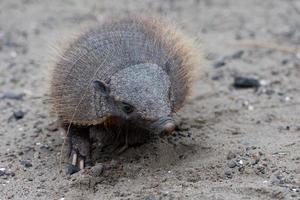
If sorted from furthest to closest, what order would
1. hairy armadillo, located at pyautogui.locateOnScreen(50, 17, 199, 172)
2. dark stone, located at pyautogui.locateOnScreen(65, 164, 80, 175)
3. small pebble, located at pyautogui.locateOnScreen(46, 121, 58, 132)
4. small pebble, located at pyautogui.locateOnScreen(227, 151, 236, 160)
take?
1. small pebble, located at pyautogui.locateOnScreen(46, 121, 58, 132)
2. dark stone, located at pyautogui.locateOnScreen(65, 164, 80, 175)
3. small pebble, located at pyautogui.locateOnScreen(227, 151, 236, 160)
4. hairy armadillo, located at pyautogui.locateOnScreen(50, 17, 199, 172)

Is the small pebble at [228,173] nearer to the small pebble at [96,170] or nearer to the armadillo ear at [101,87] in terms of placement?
the small pebble at [96,170]

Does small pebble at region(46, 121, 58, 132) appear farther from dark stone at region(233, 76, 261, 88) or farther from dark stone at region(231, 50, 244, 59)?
dark stone at region(231, 50, 244, 59)

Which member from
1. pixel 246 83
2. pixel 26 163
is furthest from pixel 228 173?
pixel 246 83

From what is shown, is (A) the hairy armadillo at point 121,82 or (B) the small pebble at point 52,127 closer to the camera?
(A) the hairy armadillo at point 121,82

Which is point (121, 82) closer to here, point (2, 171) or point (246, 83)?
Answer: point (2, 171)

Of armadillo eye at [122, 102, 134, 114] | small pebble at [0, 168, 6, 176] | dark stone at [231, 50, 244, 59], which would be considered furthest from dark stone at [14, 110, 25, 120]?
dark stone at [231, 50, 244, 59]

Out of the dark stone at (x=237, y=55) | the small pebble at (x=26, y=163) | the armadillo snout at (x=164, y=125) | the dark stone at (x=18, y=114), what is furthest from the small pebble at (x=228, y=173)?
the dark stone at (x=237, y=55)
